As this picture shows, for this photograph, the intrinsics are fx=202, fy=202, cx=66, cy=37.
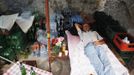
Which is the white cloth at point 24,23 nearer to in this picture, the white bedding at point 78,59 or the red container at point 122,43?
the white bedding at point 78,59

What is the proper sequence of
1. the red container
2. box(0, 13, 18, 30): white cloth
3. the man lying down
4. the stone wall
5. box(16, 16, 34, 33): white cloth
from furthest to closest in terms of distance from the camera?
the stone wall
box(16, 16, 34, 33): white cloth
box(0, 13, 18, 30): white cloth
the red container
the man lying down

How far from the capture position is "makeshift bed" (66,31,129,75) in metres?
2.69

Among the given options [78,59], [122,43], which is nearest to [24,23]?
[78,59]

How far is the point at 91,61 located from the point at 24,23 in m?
1.47

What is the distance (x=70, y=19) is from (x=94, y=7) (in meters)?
0.68

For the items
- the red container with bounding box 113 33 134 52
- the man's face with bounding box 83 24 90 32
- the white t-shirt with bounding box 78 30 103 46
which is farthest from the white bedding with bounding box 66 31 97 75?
the red container with bounding box 113 33 134 52

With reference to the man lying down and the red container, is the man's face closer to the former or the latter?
the man lying down

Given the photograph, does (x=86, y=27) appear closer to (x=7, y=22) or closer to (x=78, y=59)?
(x=78, y=59)

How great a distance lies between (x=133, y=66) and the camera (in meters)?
3.46

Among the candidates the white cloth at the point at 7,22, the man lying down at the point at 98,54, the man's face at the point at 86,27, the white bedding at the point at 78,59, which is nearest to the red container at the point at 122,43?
the man lying down at the point at 98,54

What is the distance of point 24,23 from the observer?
3.69 metres

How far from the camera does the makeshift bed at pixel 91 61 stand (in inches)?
106

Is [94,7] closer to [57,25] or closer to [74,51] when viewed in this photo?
[57,25]

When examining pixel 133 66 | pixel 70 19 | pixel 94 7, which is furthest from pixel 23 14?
pixel 133 66
